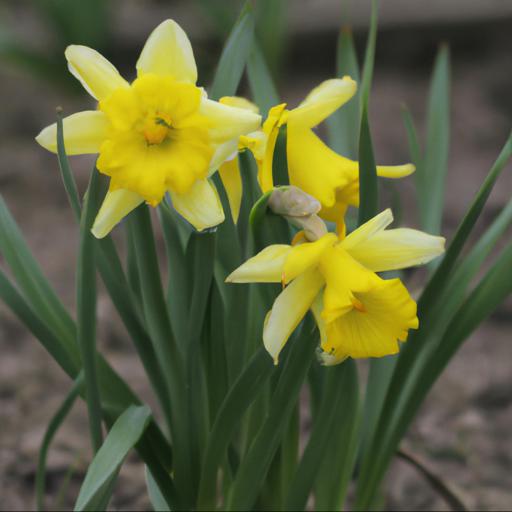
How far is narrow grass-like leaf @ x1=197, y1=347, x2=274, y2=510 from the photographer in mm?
987

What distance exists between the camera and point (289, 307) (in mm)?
882

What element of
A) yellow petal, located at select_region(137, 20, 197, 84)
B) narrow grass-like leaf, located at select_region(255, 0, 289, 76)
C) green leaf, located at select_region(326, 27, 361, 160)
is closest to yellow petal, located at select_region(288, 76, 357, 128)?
yellow petal, located at select_region(137, 20, 197, 84)

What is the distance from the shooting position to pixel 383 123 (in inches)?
111

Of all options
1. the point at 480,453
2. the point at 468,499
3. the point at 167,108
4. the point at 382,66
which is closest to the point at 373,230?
the point at 167,108

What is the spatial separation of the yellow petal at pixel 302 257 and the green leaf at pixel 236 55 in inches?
11.9

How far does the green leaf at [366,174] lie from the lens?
98cm

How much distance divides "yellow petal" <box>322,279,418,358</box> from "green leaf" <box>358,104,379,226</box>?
0.16 meters

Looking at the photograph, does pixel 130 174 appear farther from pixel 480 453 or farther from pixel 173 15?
pixel 173 15

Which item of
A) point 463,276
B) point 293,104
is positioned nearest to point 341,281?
point 463,276

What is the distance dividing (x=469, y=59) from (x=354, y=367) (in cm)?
221

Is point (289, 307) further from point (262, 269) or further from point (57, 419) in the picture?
point (57, 419)

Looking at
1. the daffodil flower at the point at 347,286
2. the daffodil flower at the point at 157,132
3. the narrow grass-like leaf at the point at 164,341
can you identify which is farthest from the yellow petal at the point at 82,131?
the daffodil flower at the point at 347,286

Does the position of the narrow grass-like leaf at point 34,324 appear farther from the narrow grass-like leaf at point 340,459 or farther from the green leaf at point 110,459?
the narrow grass-like leaf at point 340,459

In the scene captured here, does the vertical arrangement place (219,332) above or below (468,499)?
above
